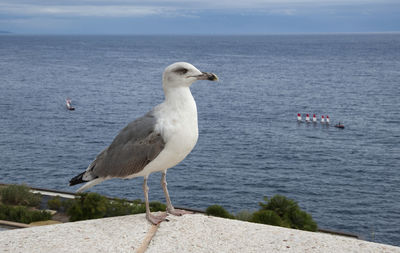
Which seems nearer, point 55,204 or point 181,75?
point 181,75

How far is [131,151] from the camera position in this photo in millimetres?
8844

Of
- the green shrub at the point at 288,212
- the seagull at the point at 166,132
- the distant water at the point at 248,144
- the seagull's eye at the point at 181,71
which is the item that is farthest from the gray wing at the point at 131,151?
the distant water at the point at 248,144

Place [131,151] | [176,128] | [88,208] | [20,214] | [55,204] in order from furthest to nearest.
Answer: [55,204], [20,214], [88,208], [131,151], [176,128]

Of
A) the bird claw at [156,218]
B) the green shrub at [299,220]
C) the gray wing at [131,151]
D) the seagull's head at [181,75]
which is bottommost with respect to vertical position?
the green shrub at [299,220]

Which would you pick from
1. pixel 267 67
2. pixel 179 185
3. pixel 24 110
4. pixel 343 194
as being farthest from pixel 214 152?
pixel 267 67

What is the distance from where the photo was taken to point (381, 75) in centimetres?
16038

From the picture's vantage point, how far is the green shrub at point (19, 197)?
39.0 meters

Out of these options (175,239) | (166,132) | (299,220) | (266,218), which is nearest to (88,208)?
(266,218)

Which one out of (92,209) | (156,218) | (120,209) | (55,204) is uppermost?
(156,218)

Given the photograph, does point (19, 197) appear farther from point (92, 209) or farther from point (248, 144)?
point (248, 144)

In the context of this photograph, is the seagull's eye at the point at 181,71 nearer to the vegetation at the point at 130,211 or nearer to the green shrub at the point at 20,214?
the vegetation at the point at 130,211

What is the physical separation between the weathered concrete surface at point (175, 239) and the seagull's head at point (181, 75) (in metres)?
3.04

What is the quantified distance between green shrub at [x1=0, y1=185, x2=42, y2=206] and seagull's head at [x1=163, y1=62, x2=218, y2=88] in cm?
3369

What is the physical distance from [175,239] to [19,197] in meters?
33.7
